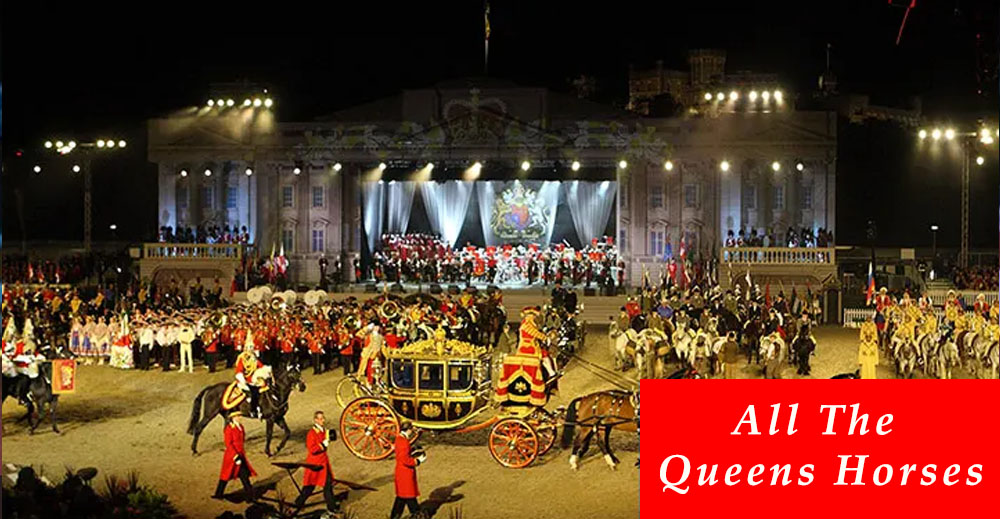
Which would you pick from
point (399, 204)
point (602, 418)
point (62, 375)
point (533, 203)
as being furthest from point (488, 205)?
point (602, 418)

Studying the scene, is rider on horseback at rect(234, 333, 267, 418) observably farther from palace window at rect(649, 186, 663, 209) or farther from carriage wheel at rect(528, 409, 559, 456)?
palace window at rect(649, 186, 663, 209)

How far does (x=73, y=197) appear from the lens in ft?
200

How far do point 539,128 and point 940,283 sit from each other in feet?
52.2

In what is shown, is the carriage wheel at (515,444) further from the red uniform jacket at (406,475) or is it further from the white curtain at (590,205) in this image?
the white curtain at (590,205)

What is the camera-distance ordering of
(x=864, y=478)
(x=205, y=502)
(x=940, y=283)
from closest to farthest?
(x=864, y=478)
(x=205, y=502)
(x=940, y=283)

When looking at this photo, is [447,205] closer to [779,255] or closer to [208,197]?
[208,197]

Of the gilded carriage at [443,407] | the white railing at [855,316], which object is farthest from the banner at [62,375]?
the white railing at [855,316]

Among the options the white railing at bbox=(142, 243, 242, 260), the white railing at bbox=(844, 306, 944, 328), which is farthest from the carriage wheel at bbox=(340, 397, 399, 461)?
the white railing at bbox=(142, 243, 242, 260)

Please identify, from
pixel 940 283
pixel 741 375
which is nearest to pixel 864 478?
pixel 741 375

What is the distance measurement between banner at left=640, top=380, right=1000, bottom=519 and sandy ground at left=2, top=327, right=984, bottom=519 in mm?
3197

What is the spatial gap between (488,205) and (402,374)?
3016 cm

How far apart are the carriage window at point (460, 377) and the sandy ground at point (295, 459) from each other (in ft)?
4.02

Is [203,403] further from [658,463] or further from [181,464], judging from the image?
[658,463]

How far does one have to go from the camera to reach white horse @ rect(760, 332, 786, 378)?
27.4 meters
